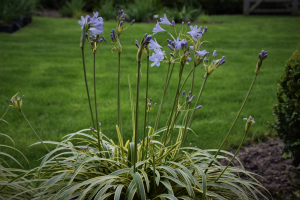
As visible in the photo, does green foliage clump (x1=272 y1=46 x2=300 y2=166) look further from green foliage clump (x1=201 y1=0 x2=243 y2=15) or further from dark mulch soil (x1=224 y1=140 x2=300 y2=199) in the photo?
green foliage clump (x1=201 y1=0 x2=243 y2=15)

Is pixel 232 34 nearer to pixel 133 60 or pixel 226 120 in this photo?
pixel 133 60

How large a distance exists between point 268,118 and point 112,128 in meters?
2.08

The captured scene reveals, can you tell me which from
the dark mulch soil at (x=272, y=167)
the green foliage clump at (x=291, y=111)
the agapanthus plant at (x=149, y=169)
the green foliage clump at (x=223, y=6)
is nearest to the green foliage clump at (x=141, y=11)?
the green foliage clump at (x=223, y=6)

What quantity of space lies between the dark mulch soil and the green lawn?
0.25 m

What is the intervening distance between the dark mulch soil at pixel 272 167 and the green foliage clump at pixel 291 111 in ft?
0.67

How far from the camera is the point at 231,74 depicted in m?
5.40

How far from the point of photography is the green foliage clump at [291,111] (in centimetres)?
230

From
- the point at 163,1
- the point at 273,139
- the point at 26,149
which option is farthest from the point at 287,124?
the point at 163,1

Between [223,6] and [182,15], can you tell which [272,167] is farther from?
[223,6]

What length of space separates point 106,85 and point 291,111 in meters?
3.15

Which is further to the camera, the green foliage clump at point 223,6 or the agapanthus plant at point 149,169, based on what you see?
the green foliage clump at point 223,6

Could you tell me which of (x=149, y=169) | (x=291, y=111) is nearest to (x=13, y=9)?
(x=149, y=169)

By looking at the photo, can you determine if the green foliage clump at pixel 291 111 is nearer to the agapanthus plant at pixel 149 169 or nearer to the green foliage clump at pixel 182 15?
the agapanthus plant at pixel 149 169

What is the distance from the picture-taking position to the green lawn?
3402mm
